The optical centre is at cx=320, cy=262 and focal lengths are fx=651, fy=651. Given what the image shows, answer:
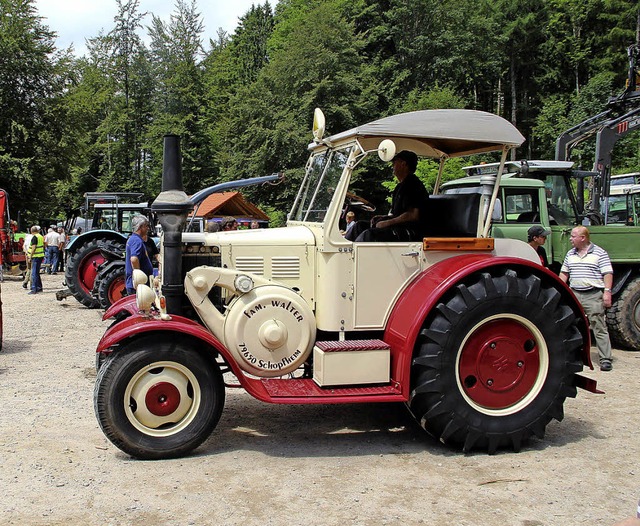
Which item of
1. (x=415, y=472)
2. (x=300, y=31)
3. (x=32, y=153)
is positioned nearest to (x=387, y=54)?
(x=300, y=31)

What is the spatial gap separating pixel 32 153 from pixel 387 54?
2165 centimetres

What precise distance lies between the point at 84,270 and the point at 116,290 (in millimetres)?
1730

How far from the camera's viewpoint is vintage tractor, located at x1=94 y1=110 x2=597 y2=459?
15.8 ft

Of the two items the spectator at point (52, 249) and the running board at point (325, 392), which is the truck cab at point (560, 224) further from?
the spectator at point (52, 249)

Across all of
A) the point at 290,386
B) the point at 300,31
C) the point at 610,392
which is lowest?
the point at 610,392

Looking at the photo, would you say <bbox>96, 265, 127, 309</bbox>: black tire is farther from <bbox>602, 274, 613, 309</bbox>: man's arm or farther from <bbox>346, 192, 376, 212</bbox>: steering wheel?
<bbox>602, 274, 613, 309</bbox>: man's arm

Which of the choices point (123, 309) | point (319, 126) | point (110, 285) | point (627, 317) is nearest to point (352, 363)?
point (319, 126)

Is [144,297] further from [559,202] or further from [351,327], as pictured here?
[559,202]

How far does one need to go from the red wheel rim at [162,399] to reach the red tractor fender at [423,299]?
169cm

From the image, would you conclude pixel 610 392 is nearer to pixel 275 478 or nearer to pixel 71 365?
pixel 275 478

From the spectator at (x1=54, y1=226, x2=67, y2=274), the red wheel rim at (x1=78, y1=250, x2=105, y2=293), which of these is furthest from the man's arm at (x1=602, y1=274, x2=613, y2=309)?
the spectator at (x1=54, y1=226, x2=67, y2=274)

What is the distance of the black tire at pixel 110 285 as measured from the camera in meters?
12.7

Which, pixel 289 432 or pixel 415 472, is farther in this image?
pixel 289 432

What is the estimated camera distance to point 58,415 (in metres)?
6.07
